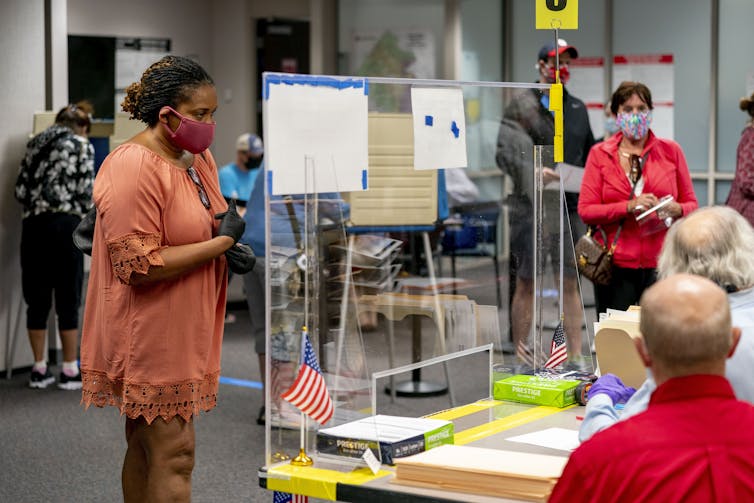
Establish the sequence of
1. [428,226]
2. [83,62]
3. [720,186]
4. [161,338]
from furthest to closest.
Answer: [83,62], [720,186], [428,226], [161,338]

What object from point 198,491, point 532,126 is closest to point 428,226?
point 532,126

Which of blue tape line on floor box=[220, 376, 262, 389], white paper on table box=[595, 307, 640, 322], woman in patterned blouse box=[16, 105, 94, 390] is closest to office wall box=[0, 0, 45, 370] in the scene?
woman in patterned blouse box=[16, 105, 94, 390]

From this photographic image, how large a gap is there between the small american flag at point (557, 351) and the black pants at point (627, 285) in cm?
141

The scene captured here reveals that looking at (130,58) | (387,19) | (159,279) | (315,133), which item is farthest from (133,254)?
(130,58)

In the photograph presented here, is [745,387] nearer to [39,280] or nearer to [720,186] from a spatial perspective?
[39,280]

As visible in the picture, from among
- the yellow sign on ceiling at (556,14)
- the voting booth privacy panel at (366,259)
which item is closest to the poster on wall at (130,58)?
the voting booth privacy panel at (366,259)

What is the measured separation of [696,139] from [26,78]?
5.44m

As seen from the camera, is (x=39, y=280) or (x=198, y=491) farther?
(x=39, y=280)

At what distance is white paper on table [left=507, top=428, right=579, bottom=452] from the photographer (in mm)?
2793

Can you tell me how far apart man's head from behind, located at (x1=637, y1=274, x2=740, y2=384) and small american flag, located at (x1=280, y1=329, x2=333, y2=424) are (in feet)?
3.10

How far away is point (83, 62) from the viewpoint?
37.6 ft

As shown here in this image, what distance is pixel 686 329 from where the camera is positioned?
1.83 m

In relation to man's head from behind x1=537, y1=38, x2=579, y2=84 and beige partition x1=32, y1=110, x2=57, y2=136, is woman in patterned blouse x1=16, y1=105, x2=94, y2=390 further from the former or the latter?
man's head from behind x1=537, y1=38, x2=579, y2=84

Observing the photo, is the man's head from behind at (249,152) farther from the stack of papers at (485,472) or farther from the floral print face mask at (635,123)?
the stack of papers at (485,472)
